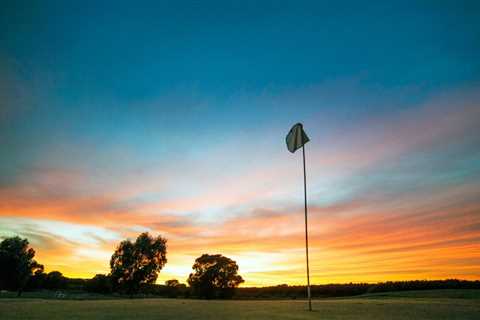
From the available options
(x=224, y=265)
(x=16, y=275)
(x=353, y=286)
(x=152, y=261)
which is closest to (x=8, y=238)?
(x=16, y=275)

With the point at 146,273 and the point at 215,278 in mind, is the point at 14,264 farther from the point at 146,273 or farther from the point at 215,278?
the point at 215,278

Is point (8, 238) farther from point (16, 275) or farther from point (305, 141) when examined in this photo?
point (305, 141)

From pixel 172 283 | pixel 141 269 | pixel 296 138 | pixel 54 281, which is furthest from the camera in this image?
pixel 172 283

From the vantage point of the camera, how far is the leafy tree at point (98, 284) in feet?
347

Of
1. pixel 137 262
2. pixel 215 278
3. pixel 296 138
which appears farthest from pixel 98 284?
pixel 296 138

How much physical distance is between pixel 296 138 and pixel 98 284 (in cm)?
10345

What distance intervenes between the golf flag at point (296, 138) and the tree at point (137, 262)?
7957 centimetres

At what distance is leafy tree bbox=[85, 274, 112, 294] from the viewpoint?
10572 centimetres

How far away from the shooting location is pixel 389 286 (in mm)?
99812

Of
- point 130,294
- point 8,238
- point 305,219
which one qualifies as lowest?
point 130,294

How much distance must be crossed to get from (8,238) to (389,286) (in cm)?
10623

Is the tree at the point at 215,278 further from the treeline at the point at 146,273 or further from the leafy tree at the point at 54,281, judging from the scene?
the leafy tree at the point at 54,281

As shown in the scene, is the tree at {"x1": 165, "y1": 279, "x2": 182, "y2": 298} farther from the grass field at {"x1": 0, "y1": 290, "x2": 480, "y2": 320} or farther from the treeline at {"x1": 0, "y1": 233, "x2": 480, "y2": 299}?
the grass field at {"x1": 0, "y1": 290, "x2": 480, "y2": 320}

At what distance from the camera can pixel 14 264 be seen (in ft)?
294
